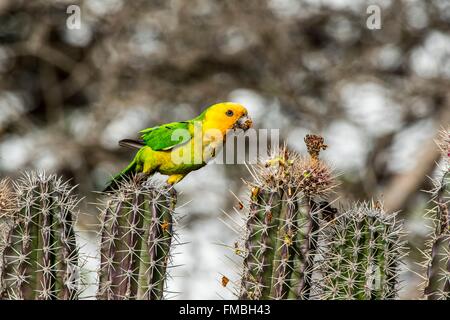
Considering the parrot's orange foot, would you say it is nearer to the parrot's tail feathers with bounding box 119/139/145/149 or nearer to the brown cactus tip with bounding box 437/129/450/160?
the parrot's tail feathers with bounding box 119/139/145/149

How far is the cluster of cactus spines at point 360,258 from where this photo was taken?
4164 mm

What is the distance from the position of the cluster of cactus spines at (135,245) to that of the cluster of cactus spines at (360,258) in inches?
31.8

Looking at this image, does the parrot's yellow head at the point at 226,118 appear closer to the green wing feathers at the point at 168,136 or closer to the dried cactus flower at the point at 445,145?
the green wing feathers at the point at 168,136

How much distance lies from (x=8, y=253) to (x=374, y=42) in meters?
10.4

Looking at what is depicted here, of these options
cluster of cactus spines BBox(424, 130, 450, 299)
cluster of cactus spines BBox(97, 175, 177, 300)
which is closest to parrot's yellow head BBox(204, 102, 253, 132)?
cluster of cactus spines BBox(97, 175, 177, 300)

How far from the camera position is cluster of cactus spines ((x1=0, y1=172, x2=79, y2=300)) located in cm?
421

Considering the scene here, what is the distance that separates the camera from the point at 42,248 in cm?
423

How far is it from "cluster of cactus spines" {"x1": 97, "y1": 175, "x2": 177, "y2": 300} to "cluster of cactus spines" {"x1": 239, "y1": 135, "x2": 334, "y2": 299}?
45 centimetres

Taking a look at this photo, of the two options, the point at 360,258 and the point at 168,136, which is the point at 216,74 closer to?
the point at 168,136

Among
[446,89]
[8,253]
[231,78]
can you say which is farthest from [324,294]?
[231,78]

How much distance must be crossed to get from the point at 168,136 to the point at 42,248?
1.43m

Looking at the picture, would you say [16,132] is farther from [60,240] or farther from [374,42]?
[60,240]

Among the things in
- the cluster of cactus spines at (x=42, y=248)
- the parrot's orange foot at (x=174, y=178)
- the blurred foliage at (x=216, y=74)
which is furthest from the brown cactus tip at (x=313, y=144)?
the blurred foliage at (x=216, y=74)

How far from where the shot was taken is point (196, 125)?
5488 mm
